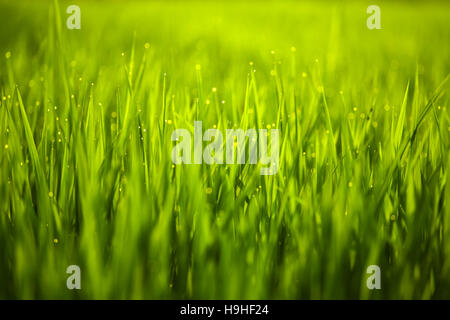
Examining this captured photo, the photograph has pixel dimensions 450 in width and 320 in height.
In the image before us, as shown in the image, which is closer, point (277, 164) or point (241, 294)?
point (241, 294)

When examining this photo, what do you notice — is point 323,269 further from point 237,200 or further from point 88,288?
point 88,288

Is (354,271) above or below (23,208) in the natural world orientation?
below

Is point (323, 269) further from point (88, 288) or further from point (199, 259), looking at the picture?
point (88, 288)

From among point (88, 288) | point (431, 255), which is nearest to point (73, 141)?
point (88, 288)

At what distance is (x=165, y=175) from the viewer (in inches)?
33.0

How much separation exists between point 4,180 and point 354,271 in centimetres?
73
